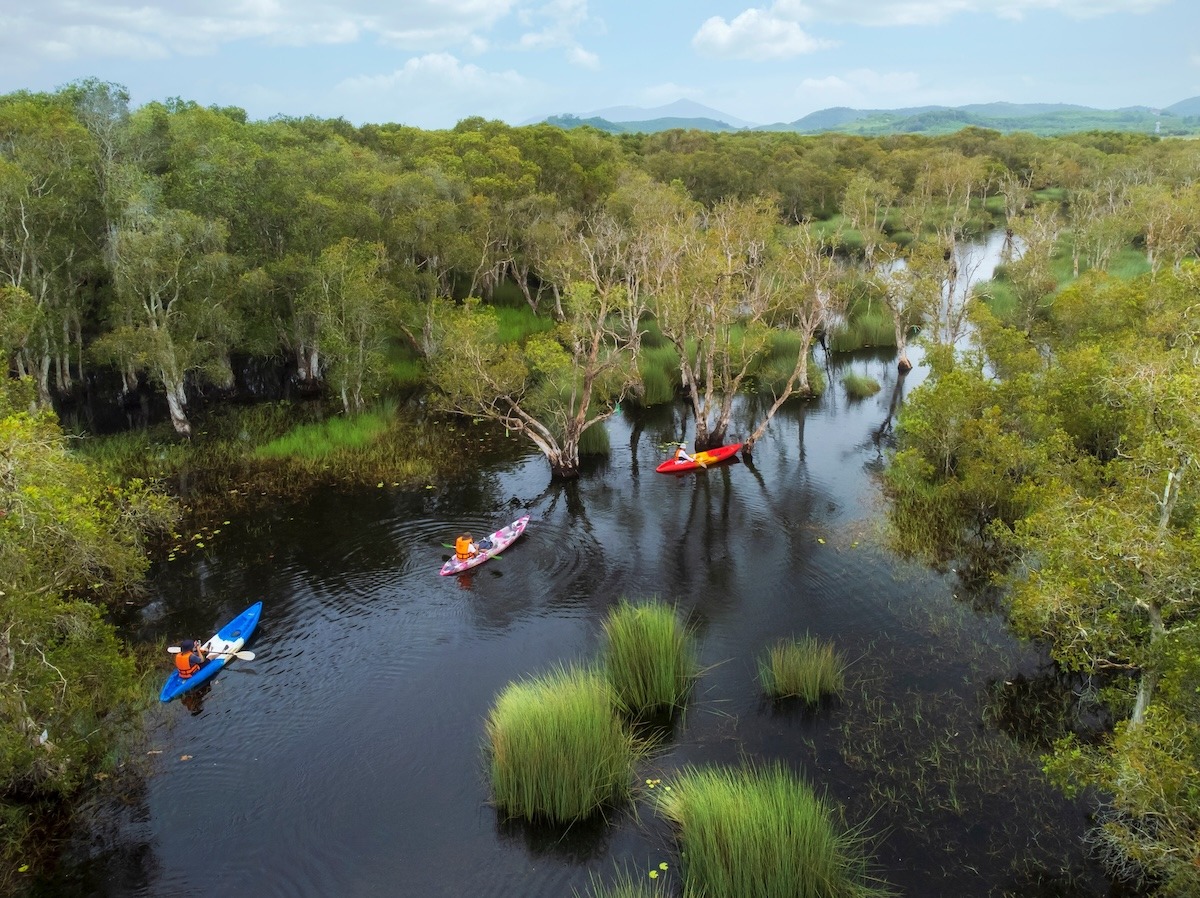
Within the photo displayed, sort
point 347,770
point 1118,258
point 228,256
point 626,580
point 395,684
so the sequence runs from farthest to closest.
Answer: point 1118,258 < point 228,256 < point 626,580 < point 395,684 < point 347,770

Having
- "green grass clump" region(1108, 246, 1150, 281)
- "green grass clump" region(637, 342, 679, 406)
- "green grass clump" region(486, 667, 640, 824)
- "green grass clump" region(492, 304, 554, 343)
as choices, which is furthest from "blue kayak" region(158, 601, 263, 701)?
"green grass clump" region(1108, 246, 1150, 281)

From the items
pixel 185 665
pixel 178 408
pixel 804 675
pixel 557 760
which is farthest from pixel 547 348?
pixel 557 760

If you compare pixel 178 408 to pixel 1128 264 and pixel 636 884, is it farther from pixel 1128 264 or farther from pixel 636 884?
pixel 1128 264

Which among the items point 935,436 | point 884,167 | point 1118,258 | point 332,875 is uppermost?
point 884,167

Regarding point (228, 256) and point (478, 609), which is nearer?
point (478, 609)

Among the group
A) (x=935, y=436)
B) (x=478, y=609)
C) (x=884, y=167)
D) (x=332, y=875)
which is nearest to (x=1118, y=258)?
(x=884, y=167)

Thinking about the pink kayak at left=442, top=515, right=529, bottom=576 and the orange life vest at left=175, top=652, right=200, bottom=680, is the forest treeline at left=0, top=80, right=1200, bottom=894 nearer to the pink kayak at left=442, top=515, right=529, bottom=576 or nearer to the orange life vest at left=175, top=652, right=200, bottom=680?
the orange life vest at left=175, top=652, right=200, bottom=680

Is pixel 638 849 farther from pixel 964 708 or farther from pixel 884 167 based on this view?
pixel 884 167
